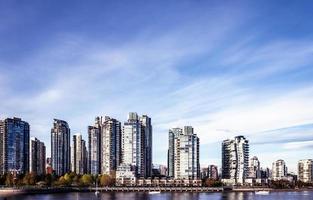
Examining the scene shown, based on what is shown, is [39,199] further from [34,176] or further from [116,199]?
[34,176]

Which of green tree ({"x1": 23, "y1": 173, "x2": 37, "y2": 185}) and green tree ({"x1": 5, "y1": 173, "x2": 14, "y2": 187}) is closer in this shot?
green tree ({"x1": 5, "y1": 173, "x2": 14, "y2": 187})

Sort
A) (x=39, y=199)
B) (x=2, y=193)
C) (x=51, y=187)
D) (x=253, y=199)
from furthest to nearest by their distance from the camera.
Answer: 1. (x=51, y=187)
2. (x=2, y=193)
3. (x=253, y=199)
4. (x=39, y=199)

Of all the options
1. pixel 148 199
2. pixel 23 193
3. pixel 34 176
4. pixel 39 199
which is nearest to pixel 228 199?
pixel 148 199

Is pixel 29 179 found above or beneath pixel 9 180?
above

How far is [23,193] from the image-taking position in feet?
562

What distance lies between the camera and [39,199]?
136250mm

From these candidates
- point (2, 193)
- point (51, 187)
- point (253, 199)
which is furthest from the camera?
point (51, 187)

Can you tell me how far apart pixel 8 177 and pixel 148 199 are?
74117mm

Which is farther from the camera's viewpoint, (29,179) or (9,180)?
(29,179)

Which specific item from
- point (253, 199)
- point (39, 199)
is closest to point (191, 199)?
point (253, 199)

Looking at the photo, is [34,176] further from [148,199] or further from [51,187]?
[148,199]

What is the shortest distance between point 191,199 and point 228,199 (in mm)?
10058

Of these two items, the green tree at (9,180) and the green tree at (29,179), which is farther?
the green tree at (29,179)

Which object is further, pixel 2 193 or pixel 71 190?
pixel 71 190
